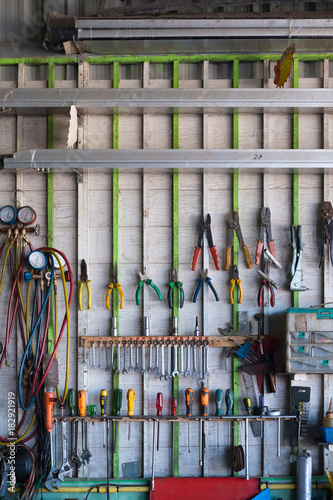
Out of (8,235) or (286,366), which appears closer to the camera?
(286,366)

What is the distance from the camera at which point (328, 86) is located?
3471 mm

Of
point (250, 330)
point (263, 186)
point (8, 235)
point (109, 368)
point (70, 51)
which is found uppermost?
point (70, 51)

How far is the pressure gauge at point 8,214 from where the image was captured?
11.3 ft

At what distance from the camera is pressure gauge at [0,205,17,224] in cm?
345

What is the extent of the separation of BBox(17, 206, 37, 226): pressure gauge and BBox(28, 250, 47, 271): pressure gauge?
9.2 inches

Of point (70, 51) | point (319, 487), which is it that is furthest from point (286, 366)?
point (70, 51)

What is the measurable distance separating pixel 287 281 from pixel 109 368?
1.41 m

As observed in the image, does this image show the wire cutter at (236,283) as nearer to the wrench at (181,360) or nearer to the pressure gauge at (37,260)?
the wrench at (181,360)

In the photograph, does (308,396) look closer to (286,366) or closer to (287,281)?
(286,366)

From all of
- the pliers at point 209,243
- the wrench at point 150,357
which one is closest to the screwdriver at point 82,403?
the wrench at point 150,357

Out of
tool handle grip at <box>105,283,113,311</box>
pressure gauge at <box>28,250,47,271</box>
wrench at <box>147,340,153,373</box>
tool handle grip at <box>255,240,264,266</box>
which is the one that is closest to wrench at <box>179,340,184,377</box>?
wrench at <box>147,340,153,373</box>

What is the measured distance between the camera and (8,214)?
346 cm

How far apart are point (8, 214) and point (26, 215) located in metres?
0.13

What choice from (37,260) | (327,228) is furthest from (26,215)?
(327,228)
